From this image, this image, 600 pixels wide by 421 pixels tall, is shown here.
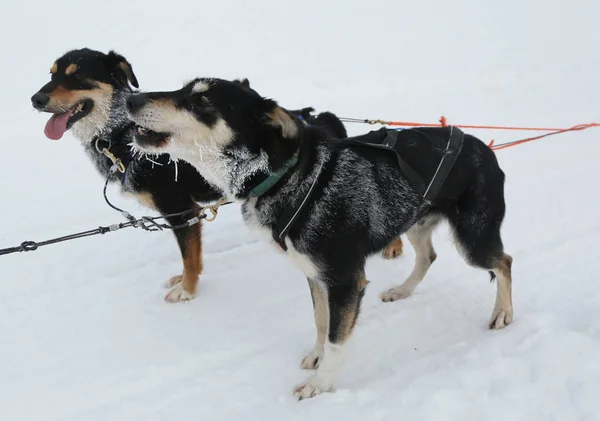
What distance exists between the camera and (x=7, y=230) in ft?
17.1

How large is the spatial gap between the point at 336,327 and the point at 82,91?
2.38 meters

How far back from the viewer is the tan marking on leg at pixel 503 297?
3.46 meters

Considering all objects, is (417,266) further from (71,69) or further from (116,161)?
(71,69)

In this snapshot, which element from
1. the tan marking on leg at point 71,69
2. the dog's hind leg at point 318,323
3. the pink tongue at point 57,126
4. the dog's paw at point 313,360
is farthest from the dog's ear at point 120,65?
the dog's paw at point 313,360

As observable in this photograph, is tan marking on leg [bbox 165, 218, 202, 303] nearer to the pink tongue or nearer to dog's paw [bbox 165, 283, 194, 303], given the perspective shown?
dog's paw [bbox 165, 283, 194, 303]

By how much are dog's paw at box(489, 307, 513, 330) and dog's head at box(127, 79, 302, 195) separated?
188 centimetres

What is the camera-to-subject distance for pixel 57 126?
3617 millimetres

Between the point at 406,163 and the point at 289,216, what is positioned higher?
the point at 406,163

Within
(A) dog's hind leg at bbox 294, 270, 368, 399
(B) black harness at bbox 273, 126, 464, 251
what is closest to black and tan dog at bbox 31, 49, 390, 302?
(B) black harness at bbox 273, 126, 464, 251

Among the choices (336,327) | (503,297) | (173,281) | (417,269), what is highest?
(336,327)

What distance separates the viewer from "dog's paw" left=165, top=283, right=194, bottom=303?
13.5ft

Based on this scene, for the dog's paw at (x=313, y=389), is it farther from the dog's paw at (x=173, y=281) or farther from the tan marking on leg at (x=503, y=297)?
the dog's paw at (x=173, y=281)

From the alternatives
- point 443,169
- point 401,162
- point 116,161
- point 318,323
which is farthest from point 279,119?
point 116,161

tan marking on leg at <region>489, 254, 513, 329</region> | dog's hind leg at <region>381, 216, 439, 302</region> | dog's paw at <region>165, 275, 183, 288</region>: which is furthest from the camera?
dog's paw at <region>165, 275, 183, 288</region>
